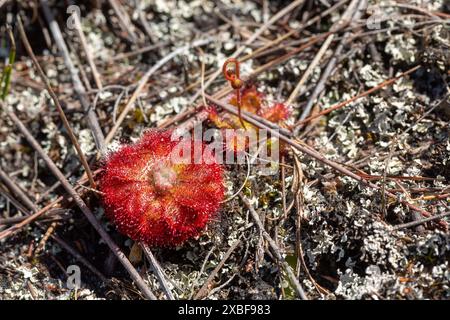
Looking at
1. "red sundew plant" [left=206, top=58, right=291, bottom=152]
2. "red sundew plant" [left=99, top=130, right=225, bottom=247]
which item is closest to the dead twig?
Result: "red sundew plant" [left=99, top=130, right=225, bottom=247]

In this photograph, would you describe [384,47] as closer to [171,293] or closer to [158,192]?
[158,192]

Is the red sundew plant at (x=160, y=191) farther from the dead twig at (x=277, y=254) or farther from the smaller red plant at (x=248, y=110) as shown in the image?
the smaller red plant at (x=248, y=110)

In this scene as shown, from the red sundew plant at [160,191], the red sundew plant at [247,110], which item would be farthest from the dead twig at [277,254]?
the red sundew plant at [247,110]

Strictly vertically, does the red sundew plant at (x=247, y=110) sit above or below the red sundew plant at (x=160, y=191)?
above

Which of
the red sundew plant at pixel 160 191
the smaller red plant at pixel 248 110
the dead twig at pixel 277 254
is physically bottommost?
the dead twig at pixel 277 254

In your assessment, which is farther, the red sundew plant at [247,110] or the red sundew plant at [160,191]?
the red sundew plant at [247,110]

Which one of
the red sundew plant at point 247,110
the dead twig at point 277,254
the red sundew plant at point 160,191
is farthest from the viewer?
the red sundew plant at point 247,110

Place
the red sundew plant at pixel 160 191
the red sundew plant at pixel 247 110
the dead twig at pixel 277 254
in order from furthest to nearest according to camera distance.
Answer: the red sundew plant at pixel 247 110, the red sundew plant at pixel 160 191, the dead twig at pixel 277 254

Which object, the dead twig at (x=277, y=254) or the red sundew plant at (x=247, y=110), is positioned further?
the red sundew plant at (x=247, y=110)

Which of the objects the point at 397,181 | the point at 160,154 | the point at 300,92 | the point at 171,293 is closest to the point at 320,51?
the point at 300,92
